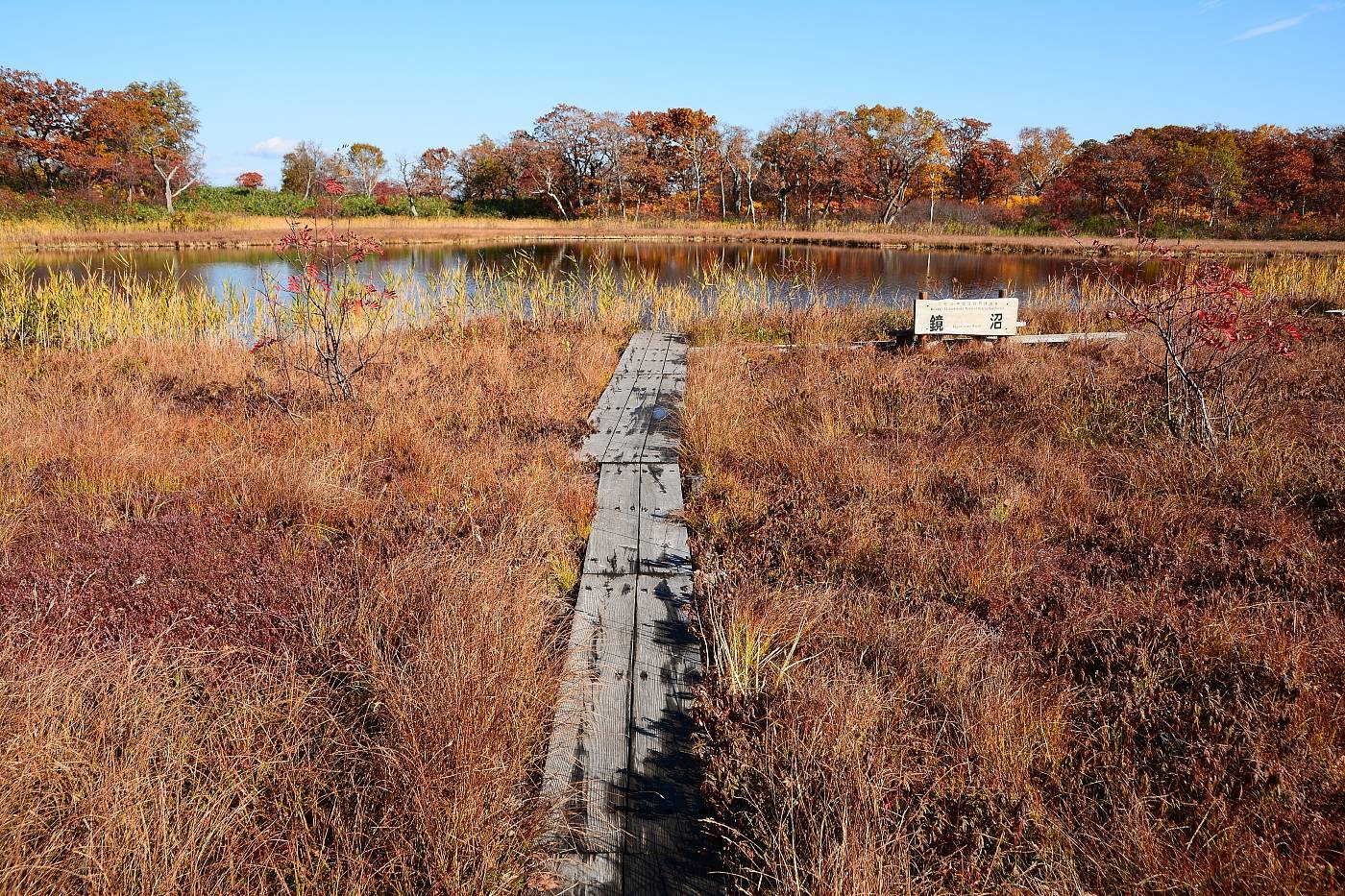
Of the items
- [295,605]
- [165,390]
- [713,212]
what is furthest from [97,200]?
[295,605]

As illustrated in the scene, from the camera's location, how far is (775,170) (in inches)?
1806

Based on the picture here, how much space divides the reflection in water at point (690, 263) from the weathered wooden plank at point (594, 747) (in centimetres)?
1294

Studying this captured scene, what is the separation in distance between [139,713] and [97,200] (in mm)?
45408

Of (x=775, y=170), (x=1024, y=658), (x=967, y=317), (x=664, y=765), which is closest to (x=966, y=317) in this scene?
(x=967, y=317)

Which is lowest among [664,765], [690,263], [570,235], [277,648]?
[664,765]

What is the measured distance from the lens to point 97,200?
3603 centimetres

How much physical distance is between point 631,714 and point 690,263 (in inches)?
875

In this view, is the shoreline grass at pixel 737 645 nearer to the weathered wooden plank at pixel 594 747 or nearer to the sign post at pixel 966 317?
the weathered wooden plank at pixel 594 747

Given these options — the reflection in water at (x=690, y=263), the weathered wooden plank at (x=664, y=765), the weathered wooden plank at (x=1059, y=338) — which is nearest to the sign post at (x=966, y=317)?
the weathered wooden plank at (x=1059, y=338)

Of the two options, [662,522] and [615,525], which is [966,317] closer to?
[662,522]

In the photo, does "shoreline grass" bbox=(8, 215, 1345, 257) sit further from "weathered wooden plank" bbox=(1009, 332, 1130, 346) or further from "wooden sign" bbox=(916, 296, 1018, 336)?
"wooden sign" bbox=(916, 296, 1018, 336)

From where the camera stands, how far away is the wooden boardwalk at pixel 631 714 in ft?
6.25

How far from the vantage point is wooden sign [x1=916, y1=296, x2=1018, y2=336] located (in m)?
8.58

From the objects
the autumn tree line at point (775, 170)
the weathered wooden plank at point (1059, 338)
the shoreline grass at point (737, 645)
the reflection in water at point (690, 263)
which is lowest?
the shoreline grass at point (737, 645)
